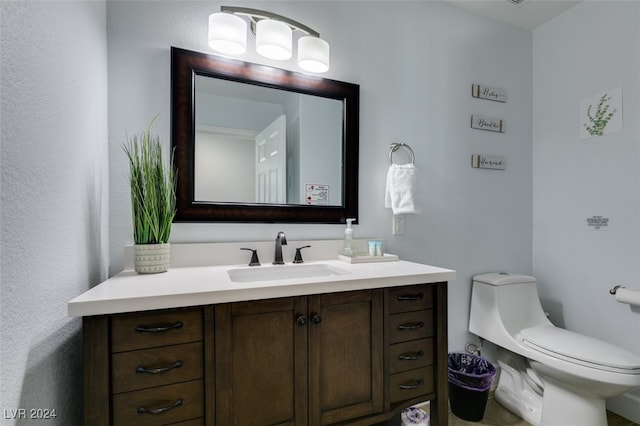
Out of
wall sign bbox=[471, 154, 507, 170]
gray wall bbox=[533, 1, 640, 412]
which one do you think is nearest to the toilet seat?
gray wall bbox=[533, 1, 640, 412]

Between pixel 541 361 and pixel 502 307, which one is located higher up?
pixel 502 307

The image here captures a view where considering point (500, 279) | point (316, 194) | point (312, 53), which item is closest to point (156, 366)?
point (316, 194)

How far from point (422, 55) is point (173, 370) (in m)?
2.03

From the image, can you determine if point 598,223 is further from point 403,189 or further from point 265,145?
point 265,145

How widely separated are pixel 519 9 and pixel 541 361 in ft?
7.11

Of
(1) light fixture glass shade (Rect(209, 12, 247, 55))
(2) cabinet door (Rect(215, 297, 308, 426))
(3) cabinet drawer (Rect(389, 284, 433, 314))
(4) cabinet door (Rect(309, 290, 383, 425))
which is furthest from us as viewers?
(1) light fixture glass shade (Rect(209, 12, 247, 55))

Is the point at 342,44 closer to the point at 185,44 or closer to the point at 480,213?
the point at 185,44

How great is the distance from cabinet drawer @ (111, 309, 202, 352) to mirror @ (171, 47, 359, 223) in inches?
22.2

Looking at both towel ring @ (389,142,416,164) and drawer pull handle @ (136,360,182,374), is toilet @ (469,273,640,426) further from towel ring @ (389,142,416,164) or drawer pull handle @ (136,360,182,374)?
drawer pull handle @ (136,360,182,374)

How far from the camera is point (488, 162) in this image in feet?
6.73

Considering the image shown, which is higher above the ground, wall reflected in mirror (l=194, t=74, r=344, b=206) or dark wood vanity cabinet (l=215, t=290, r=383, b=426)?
wall reflected in mirror (l=194, t=74, r=344, b=206)

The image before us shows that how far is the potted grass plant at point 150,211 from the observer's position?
1134mm

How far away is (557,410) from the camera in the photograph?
1516 mm

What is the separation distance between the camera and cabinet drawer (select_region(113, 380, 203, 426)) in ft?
2.73
